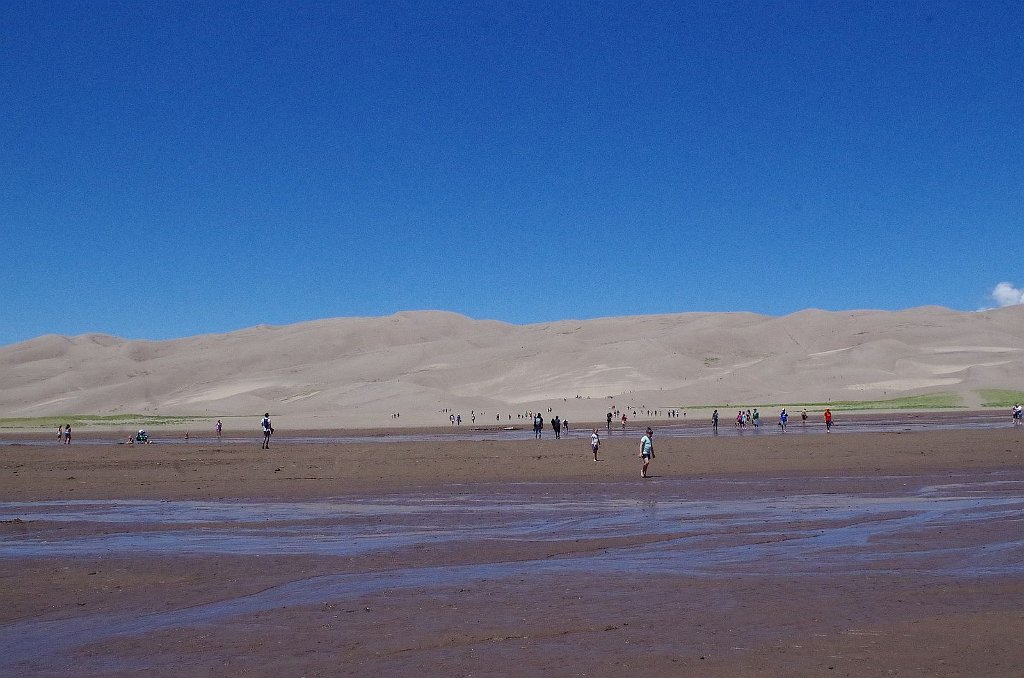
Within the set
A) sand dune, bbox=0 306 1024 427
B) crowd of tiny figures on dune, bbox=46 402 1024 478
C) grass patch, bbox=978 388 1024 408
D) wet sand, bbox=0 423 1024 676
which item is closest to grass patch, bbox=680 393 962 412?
grass patch, bbox=978 388 1024 408

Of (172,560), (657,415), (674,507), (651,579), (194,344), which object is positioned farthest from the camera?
(194,344)

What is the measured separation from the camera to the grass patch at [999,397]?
7288cm

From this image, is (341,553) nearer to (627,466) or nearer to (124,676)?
(124,676)

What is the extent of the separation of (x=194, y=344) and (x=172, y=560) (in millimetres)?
168170

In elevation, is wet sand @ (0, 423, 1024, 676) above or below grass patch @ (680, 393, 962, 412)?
below

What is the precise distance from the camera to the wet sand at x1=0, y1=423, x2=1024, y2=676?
26.3 ft

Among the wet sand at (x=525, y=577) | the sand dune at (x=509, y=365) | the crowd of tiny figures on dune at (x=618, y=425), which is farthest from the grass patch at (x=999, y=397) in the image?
the wet sand at (x=525, y=577)

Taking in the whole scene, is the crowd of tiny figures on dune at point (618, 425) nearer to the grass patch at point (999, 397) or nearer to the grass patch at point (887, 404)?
the grass patch at point (887, 404)

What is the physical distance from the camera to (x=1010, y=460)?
91.7 feet

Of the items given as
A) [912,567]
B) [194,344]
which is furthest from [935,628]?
[194,344]

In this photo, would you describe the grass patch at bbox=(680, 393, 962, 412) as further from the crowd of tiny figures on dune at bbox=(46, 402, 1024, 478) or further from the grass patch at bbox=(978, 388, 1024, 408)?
the crowd of tiny figures on dune at bbox=(46, 402, 1024, 478)

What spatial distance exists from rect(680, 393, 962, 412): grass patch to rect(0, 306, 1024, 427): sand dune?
3743mm

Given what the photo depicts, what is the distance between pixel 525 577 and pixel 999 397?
2952 inches

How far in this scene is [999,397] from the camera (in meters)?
76.2
